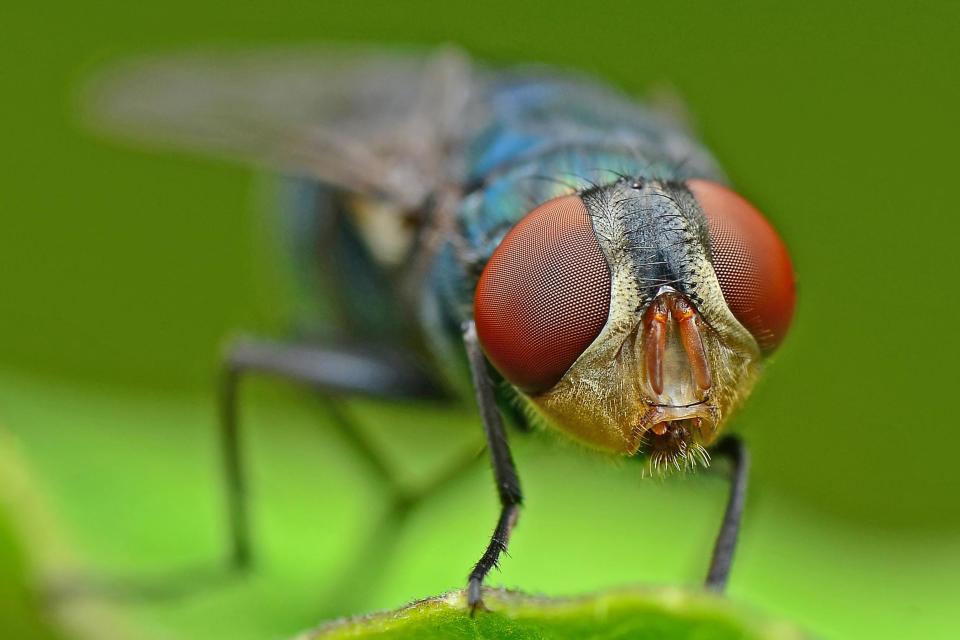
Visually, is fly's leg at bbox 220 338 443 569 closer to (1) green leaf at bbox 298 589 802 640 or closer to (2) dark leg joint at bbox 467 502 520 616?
(2) dark leg joint at bbox 467 502 520 616

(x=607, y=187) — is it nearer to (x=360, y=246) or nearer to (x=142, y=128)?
(x=360, y=246)

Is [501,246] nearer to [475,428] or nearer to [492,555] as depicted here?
[492,555]

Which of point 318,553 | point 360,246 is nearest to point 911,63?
point 360,246

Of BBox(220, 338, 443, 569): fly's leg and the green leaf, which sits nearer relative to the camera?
the green leaf

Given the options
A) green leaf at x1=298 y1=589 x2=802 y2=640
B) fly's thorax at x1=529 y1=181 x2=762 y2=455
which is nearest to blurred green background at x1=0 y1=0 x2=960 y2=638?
fly's thorax at x1=529 y1=181 x2=762 y2=455

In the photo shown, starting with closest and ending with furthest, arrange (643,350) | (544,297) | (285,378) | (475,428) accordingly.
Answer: (643,350) < (544,297) < (285,378) < (475,428)

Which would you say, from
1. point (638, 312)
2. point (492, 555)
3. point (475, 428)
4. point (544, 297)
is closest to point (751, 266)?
point (638, 312)

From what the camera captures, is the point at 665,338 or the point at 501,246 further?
the point at 501,246
